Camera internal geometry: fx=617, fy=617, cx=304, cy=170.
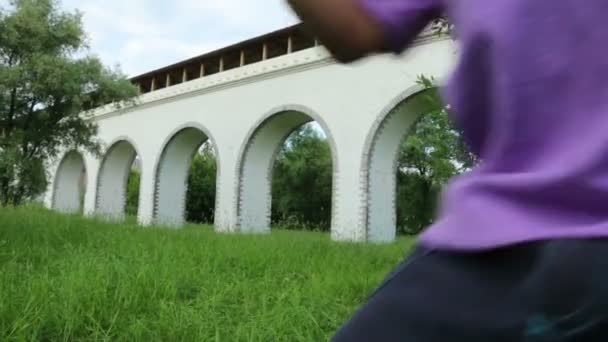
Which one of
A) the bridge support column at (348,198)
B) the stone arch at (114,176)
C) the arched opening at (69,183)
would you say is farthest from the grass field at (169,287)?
the arched opening at (69,183)

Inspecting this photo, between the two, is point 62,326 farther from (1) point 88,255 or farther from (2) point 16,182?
(2) point 16,182

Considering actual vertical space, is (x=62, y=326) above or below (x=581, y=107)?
below

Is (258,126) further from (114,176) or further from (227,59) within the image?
(114,176)

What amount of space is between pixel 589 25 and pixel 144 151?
55.8 feet

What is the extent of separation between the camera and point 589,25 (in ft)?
1.59

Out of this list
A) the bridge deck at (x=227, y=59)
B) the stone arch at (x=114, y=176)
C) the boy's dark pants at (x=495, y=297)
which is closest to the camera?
the boy's dark pants at (x=495, y=297)

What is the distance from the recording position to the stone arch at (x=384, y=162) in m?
11.3

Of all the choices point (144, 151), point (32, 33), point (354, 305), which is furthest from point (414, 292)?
point (144, 151)

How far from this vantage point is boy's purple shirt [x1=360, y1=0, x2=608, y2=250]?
0.47m

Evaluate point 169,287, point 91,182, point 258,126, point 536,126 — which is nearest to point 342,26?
point 536,126

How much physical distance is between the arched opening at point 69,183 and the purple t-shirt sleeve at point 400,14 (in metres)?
20.8

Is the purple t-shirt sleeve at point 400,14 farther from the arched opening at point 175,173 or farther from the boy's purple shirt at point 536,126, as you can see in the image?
the arched opening at point 175,173

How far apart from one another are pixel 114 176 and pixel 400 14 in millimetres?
19520

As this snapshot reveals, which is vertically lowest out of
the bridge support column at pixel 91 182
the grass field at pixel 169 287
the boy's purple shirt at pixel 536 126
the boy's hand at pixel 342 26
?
the grass field at pixel 169 287
